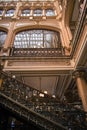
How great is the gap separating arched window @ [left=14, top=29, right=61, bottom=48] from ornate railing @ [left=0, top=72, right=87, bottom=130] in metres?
5.57

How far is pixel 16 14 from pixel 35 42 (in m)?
4.35

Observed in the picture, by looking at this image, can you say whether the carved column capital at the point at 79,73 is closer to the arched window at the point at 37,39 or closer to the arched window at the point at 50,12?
the arched window at the point at 37,39

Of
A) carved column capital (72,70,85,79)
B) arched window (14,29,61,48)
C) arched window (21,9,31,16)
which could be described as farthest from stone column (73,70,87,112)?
arched window (21,9,31,16)

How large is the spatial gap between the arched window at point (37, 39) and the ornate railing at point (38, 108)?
5571 millimetres

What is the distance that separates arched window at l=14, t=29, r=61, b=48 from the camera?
37.8 feet

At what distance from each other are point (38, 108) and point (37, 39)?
707 cm

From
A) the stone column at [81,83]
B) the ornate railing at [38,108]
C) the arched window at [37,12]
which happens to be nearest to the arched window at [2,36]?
the arched window at [37,12]

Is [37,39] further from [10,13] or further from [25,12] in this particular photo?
[10,13]

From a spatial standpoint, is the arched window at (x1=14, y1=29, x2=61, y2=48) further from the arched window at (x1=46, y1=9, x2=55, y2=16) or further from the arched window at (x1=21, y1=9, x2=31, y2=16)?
the arched window at (x1=21, y1=9, x2=31, y2=16)

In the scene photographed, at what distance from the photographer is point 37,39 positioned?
11836mm

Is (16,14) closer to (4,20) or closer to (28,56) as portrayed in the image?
(4,20)

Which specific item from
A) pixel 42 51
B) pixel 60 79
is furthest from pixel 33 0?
pixel 60 79

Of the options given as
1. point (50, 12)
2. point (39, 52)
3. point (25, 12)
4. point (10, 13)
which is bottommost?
point (39, 52)

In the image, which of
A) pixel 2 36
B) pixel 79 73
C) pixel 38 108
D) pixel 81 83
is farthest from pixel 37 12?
pixel 38 108
